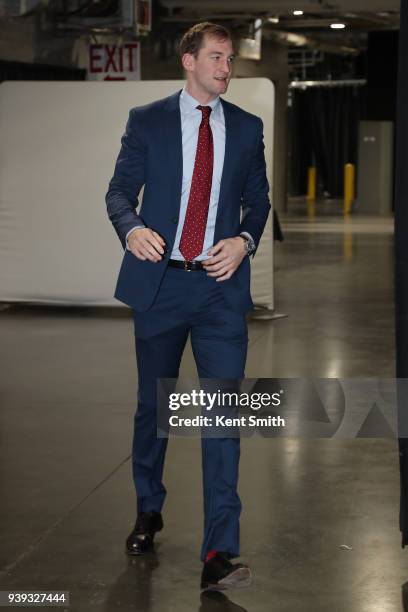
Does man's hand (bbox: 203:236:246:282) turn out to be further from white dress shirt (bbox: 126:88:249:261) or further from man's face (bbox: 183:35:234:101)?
man's face (bbox: 183:35:234:101)

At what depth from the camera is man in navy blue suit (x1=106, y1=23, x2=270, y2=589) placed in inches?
147

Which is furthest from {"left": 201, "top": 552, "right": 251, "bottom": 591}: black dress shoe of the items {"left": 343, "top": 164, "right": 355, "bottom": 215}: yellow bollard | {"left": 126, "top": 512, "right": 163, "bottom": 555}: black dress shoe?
{"left": 343, "top": 164, "right": 355, "bottom": 215}: yellow bollard

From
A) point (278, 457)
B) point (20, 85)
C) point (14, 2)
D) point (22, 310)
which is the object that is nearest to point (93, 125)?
point (20, 85)

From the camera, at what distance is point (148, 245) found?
3.60m

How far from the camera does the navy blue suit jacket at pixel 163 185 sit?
3.79m

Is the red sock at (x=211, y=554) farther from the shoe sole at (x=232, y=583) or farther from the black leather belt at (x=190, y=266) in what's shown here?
the black leather belt at (x=190, y=266)

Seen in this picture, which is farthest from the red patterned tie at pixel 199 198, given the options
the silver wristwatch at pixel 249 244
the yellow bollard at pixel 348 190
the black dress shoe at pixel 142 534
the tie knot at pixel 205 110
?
the yellow bollard at pixel 348 190

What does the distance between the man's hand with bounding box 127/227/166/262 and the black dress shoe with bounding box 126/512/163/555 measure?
95 centimetres

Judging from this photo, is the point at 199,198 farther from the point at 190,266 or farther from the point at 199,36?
the point at 199,36

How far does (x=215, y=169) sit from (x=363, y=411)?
2.91 m

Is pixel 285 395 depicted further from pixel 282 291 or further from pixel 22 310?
pixel 282 291

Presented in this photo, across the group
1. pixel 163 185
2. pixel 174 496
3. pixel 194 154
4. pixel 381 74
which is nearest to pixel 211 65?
pixel 194 154

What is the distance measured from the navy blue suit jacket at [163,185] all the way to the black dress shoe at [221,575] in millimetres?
793

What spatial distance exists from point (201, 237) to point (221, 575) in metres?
1.06
